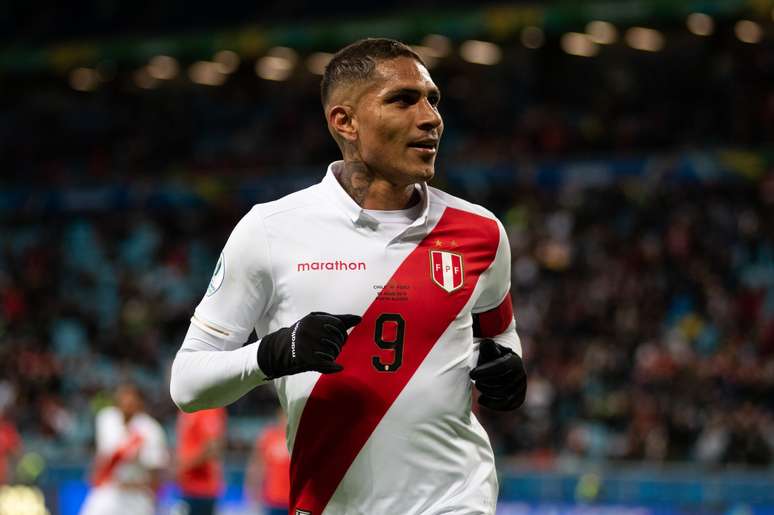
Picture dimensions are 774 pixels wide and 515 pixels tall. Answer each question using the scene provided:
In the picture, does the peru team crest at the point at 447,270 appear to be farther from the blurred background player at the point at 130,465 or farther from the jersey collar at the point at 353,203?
the blurred background player at the point at 130,465

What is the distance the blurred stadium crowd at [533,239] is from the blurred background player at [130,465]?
5.82m

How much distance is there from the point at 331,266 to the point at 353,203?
0.22 m

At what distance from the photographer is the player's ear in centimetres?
397

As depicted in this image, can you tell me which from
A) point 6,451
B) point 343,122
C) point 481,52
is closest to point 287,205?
point 343,122

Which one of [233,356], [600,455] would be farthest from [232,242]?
[600,455]

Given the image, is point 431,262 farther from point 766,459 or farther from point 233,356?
point 766,459

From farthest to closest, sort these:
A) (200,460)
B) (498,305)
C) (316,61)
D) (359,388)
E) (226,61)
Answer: (226,61) → (316,61) → (200,460) → (498,305) → (359,388)

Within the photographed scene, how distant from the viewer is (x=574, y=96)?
24.6 meters

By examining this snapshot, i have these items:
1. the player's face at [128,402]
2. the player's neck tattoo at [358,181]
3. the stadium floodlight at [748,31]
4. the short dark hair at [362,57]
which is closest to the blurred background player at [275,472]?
the player's face at [128,402]

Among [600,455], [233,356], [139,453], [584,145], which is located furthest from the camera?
[584,145]

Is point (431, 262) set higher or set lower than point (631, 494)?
higher

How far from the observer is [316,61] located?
92.0 feet

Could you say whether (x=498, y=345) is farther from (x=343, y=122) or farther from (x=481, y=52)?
(x=481, y=52)

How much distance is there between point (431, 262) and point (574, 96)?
21.2 meters
